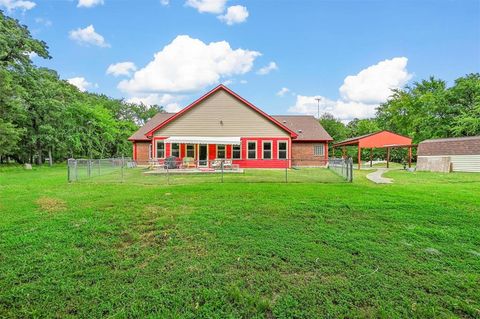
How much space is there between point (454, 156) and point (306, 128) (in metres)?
10.4

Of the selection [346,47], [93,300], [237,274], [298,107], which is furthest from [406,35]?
[298,107]

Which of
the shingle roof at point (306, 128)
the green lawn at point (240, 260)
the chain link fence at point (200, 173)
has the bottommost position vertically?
the green lawn at point (240, 260)

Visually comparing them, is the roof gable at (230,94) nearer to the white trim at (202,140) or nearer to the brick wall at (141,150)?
the white trim at (202,140)

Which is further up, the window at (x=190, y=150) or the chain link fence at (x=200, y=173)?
the window at (x=190, y=150)

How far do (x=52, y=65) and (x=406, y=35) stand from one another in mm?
31376

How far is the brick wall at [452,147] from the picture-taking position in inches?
673

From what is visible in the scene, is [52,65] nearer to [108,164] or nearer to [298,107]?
[108,164]

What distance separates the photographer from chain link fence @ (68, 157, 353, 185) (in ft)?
37.4

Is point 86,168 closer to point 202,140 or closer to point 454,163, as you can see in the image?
point 202,140

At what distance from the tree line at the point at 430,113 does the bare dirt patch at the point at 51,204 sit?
28.4 meters

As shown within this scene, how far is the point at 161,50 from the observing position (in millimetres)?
21953

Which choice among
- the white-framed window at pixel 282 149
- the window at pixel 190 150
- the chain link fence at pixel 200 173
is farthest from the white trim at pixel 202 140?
the white-framed window at pixel 282 149

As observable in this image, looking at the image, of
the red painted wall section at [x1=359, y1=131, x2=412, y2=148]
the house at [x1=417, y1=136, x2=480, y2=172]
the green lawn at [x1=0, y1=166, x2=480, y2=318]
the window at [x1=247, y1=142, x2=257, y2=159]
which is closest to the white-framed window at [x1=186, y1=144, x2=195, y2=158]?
the window at [x1=247, y1=142, x2=257, y2=159]

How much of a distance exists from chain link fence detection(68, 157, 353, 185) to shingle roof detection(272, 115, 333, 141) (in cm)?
219
